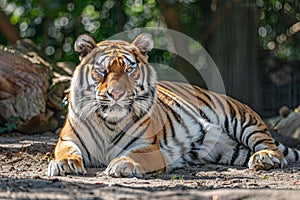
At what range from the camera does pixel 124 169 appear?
4.29 metres

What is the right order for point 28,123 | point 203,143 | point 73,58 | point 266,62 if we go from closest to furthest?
point 203,143, point 28,123, point 266,62, point 73,58

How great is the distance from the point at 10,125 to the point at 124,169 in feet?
9.46

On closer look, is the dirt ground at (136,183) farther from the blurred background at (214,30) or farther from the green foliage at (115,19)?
the green foliage at (115,19)

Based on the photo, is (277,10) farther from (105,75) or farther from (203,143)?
(105,75)

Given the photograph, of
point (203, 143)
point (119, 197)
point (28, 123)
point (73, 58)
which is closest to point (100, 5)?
point (73, 58)

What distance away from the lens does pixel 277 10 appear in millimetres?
9609

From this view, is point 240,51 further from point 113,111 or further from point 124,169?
point 124,169

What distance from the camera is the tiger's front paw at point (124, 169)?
4289 mm

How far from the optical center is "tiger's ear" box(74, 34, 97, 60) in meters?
4.81

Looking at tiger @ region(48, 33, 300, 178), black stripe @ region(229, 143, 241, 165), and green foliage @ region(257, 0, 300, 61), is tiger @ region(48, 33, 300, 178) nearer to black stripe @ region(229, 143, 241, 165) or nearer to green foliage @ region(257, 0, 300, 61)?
black stripe @ region(229, 143, 241, 165)

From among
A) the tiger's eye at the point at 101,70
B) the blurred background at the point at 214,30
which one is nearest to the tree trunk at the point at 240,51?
the blurred background at the point at 214,30

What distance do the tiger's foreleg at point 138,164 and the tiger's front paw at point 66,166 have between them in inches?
7.0

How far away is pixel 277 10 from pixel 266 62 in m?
0.77

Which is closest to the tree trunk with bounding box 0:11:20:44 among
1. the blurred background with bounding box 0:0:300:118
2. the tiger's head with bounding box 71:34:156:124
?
the blurred background with bounding box 0:0:300:118
